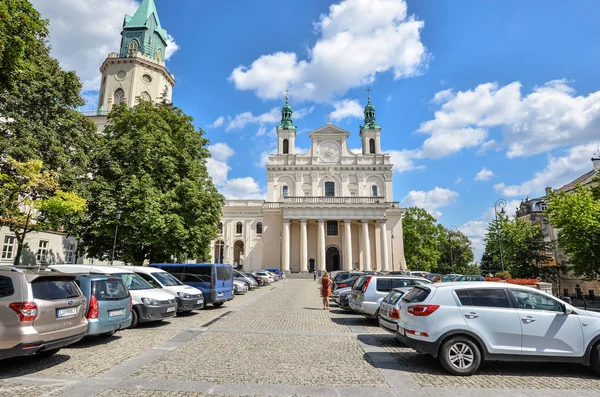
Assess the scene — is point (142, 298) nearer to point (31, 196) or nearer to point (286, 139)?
point (31, 196)

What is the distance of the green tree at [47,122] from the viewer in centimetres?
1728

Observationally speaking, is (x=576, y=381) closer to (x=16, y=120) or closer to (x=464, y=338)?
(x=464, y=338)

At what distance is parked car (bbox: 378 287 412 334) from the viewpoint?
7579mm

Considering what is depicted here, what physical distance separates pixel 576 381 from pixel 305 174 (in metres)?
54.4

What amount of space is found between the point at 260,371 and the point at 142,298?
5700 millimetres

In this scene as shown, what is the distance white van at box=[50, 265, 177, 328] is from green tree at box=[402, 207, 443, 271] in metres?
53.6

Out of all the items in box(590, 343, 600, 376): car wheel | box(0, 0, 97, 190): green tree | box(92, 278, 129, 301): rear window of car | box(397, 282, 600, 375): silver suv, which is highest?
box(0, 0, 97, 190): green tree

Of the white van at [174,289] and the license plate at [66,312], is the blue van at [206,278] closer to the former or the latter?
the white van at [174,289]

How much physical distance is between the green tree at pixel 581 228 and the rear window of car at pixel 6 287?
31.0 meters

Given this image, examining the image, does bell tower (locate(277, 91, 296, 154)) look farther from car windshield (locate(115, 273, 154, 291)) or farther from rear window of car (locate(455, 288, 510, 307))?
rear window of car (locate(455, 288, 510, 307))

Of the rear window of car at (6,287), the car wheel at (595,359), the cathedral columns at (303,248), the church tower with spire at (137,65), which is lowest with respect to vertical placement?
the car wheel at (595,359)

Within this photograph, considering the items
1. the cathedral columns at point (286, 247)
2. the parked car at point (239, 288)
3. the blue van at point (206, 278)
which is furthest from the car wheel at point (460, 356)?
the cathedral columns at point (286, 247)

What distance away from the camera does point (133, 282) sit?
35.8 ft

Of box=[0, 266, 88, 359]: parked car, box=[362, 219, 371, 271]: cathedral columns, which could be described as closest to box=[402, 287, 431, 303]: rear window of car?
box=[0, 266, 88, 359]: parked car
